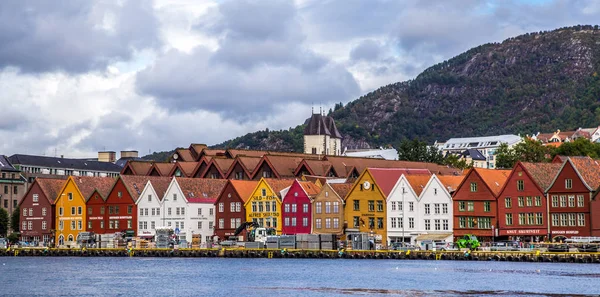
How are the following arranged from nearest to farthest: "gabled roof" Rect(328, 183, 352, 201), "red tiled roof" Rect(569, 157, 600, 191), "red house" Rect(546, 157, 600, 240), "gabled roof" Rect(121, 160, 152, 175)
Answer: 1. "red house" Rect(546, 157, 600, 240)
2. "red tiled roof" Rect(569, 157, 600, 191)
3. "gabled roof" Rect(328, 183, 352, 201)
4. "gabled roof" Rect(121, 160, 152, 175)

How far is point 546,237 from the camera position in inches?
4695

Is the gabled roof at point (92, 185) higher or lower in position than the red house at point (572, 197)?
higher

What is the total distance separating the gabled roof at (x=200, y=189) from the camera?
143750 mm

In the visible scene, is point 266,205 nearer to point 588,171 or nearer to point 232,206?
point 232,206

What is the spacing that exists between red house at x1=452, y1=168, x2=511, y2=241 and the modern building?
8503 centimetres

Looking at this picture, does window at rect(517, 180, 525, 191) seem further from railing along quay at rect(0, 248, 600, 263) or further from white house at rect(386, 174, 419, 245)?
railing along quay at rect(0, 248, 600, 263)

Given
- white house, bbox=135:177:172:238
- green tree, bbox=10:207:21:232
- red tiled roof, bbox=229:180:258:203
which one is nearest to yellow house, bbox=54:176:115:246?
white house, bbox=135:177:172:238

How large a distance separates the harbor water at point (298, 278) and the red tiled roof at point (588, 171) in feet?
50.6

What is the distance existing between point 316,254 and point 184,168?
50.2 m

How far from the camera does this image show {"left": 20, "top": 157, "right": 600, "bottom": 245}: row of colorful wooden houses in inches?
4715

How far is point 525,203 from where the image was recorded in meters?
122

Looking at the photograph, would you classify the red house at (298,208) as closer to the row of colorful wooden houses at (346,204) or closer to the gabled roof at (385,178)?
the row of colorful wooden houses at (346,204)

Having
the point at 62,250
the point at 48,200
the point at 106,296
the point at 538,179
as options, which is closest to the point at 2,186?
the point at 48,200

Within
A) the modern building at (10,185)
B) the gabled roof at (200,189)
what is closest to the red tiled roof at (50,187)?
the gabled roof at (200,189)
